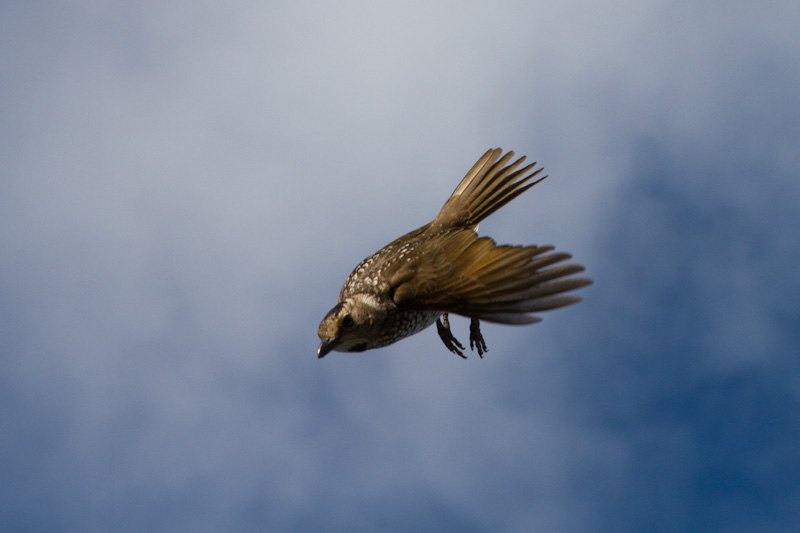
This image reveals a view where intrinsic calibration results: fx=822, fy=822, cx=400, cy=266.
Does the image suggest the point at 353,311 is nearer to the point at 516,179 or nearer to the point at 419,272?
the point at 419,272

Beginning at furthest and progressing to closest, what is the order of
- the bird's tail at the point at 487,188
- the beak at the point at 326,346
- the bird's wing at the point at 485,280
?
the bird's tail at the point at 487,188, the beak at the point at 326,346, the bird's wing at the point at 485,280

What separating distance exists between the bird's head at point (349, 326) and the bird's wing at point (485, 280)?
30 cm

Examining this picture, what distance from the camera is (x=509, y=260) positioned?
7207 millimetres

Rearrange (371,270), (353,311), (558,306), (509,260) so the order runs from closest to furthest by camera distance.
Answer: (558,306) → (509,260) → (353,311) → (371,270)

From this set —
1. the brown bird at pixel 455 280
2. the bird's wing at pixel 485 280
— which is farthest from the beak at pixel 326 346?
the bird's wing at pixel 485 280

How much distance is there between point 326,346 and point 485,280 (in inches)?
62.7

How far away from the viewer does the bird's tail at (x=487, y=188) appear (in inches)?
359

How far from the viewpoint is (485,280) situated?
23.9 feet

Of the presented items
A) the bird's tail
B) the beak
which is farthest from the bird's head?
the bird's tail

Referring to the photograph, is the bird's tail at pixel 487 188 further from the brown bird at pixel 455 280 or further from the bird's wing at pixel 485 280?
the bird's wing at pixel 485 280

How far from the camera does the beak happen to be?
757 centimetres

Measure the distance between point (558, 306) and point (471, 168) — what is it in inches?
118

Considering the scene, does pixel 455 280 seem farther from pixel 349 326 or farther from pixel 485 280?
pixel 349 326

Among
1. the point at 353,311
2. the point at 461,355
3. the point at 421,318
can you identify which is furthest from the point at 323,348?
the point at 461,355
